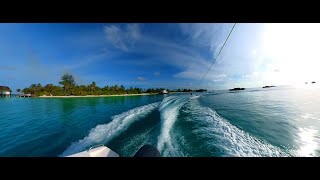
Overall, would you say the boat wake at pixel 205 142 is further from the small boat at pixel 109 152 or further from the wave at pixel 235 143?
the small boat at pixel 109 152

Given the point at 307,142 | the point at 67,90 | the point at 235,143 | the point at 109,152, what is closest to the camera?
the point at 109,152

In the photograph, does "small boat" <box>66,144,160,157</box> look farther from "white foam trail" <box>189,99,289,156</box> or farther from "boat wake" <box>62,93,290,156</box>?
"white foam trail" <box>189,99,289,156</box>

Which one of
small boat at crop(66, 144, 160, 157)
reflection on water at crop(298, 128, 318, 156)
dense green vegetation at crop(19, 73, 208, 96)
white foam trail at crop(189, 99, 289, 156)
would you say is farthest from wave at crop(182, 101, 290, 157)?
dense green vegetation at crop(19, 73, 208, 96)

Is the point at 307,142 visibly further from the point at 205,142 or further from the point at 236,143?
the point at 205,142

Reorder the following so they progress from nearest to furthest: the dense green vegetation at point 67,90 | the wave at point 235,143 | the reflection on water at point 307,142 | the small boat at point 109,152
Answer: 1. the small boat at point 109,152
2. the wave at point 235,143
3. the reflection on water at point 307,142
4. the dense green vegetation at point 67,90

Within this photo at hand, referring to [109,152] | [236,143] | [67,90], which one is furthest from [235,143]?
[67,90]

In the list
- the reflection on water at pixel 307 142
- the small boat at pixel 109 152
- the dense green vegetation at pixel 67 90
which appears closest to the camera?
the small boat at pixel 109 152

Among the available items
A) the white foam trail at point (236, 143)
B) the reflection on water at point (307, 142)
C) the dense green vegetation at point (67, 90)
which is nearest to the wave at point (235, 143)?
the white foam trail at point (236, 143)
